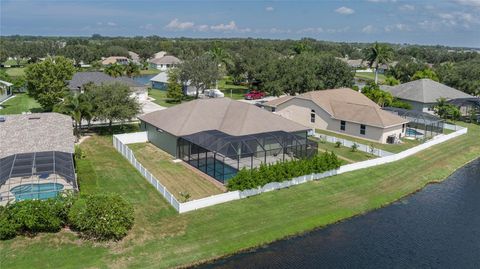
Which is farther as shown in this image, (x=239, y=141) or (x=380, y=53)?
(x=380, y=53)

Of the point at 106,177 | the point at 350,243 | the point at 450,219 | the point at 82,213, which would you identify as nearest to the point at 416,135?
the point at 450,219

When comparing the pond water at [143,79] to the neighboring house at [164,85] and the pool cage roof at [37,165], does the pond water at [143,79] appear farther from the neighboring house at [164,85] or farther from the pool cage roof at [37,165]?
the pool cage roof at [37,165]

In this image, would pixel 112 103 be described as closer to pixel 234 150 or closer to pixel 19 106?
pixel 234 150

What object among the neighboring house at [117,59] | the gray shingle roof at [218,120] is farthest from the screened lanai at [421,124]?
the neighboring house at [117,59]

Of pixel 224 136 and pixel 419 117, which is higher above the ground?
pixel 419 117

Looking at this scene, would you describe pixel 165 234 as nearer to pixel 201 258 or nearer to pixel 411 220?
pixel 201 258

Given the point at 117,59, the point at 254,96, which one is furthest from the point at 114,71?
the point at 117,59
